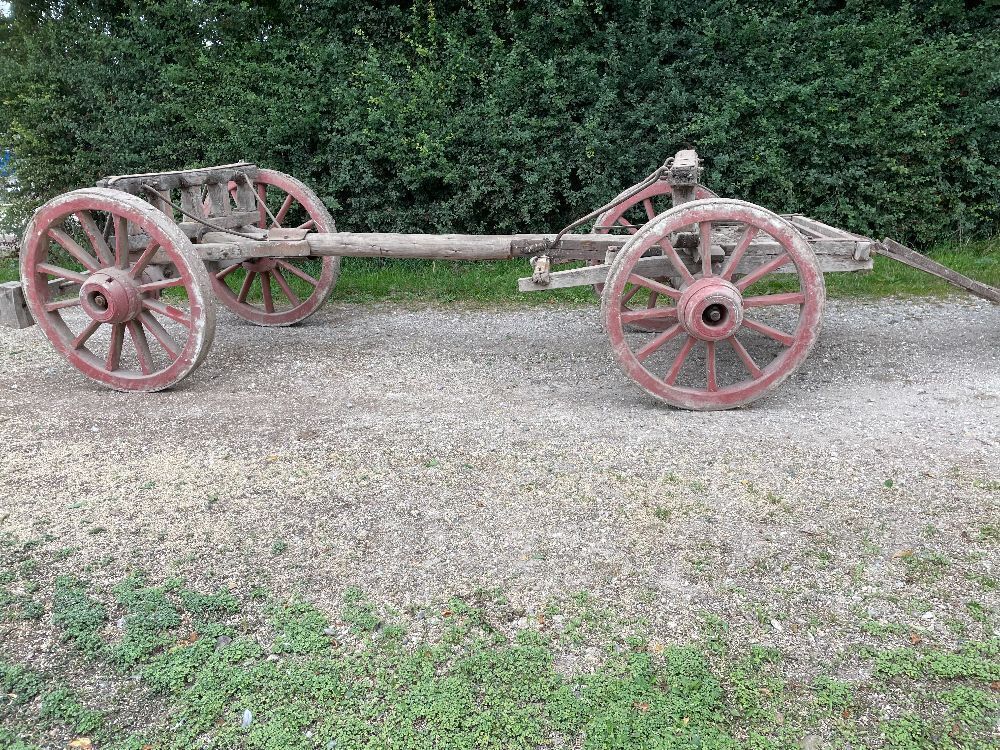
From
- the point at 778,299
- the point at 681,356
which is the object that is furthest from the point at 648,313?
the point at 778,299

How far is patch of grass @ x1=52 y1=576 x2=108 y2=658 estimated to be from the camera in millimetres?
2842

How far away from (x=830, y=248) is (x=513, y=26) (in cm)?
485

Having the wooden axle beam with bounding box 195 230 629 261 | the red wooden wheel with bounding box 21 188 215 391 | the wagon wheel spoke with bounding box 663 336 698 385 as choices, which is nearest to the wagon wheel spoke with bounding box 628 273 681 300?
the wagon wheel spoke with bounding box 663 336 698 385

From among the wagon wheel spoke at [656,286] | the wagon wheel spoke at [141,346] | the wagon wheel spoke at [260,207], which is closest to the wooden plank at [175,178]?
the wagon wheel spoke at [260,207]

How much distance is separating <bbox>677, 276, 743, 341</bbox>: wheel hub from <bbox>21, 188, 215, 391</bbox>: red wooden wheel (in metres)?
2.59

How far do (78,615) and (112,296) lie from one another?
2421mm

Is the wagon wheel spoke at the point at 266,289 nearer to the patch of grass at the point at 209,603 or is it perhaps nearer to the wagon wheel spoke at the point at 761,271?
the wagon wheel spoke at the point at 761,271

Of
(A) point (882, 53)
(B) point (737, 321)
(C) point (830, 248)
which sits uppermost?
(A) point (882, 53)

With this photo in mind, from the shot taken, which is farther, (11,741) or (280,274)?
(280,274)

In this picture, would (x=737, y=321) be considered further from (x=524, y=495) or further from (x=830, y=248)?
(x=524, y=495)

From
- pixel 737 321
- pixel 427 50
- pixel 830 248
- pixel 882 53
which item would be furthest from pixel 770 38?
pixel 737 321

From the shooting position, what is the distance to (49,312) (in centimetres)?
523

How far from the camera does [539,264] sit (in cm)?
472

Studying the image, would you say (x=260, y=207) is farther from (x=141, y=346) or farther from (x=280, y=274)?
(x=141, y=346)
